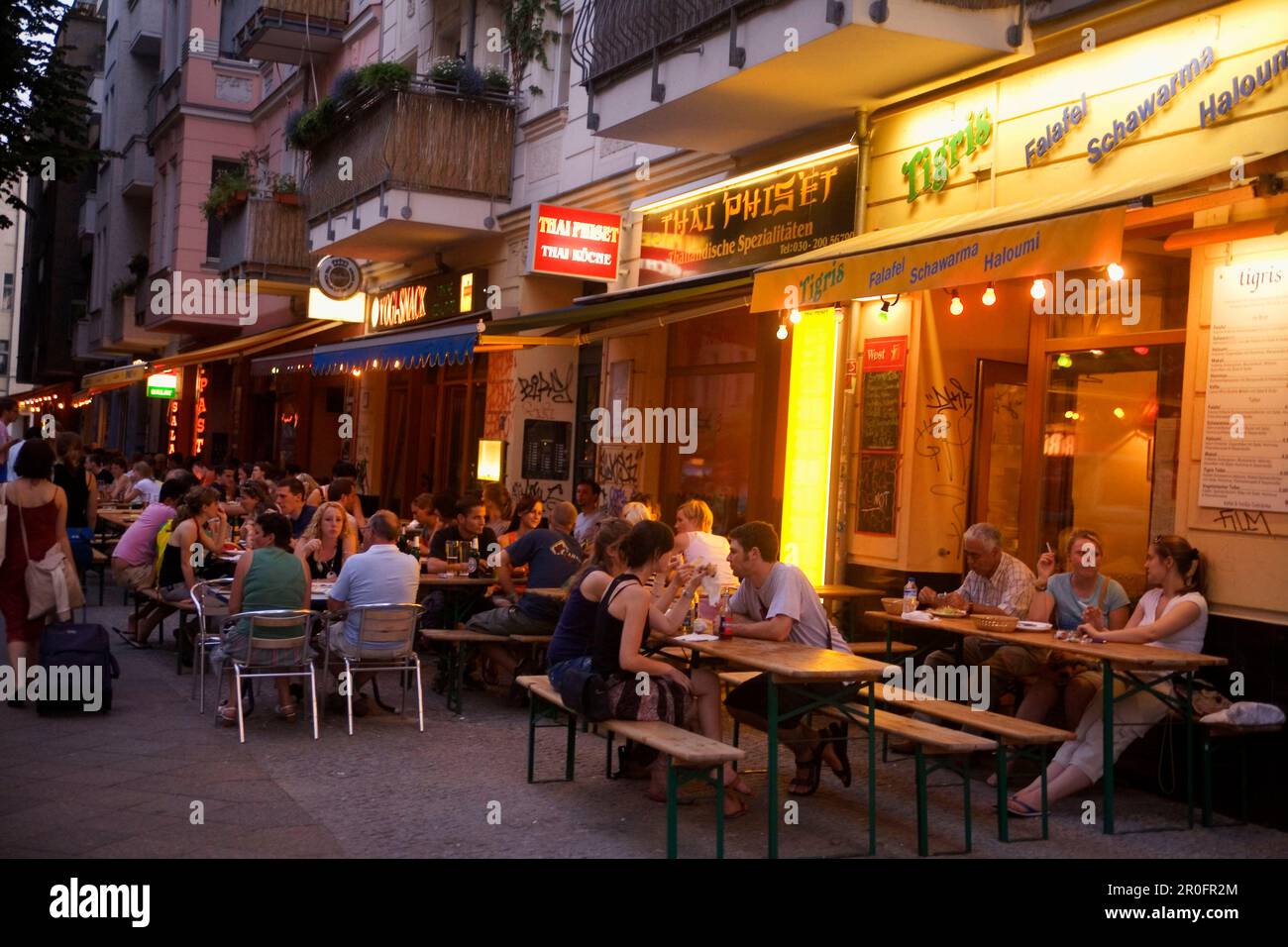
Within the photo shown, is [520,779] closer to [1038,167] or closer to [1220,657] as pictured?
[1220,657]

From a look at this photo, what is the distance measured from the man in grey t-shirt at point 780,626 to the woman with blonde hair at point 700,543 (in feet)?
6.21

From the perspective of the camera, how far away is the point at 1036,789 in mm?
6953

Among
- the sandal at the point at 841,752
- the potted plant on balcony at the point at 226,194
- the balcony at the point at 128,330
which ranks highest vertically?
the potted plant on balcony at the point at 226,194

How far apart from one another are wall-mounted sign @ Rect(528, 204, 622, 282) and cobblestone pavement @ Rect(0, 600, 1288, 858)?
590 cm

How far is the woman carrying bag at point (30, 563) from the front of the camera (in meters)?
8.65

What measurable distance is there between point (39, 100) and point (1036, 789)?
16.2 metres

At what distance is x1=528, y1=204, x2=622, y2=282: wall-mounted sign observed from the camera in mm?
13086

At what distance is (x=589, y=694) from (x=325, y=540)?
4.39m

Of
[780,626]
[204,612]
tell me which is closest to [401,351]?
[204,612]

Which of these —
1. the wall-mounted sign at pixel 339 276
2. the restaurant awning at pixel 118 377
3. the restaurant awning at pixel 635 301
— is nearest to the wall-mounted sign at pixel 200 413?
the restaurant awning at pixel 118 377

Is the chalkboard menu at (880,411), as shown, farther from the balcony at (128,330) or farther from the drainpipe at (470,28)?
the balcony at (128,330)
